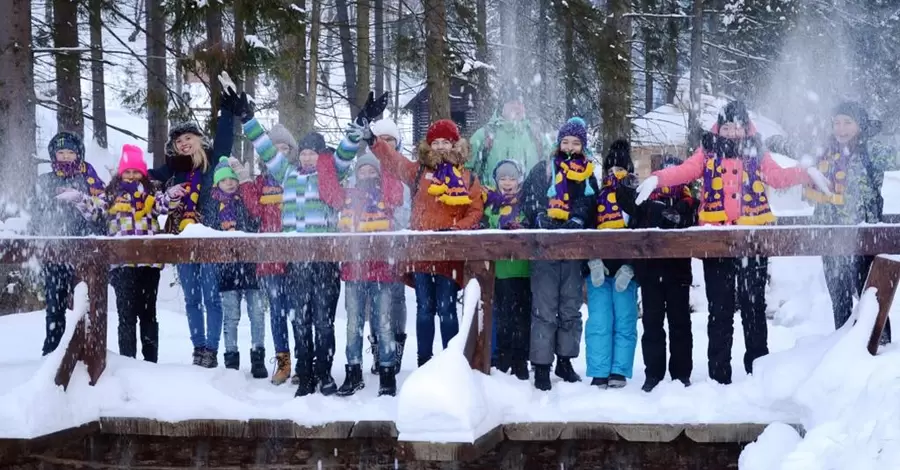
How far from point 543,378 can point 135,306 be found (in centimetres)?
305

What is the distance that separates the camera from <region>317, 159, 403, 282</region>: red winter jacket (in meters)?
5.72

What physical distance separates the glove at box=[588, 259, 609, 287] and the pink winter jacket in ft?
2.18

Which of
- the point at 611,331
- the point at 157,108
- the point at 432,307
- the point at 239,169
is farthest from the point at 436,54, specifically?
the point at 611,331

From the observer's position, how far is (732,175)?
18.5 ft

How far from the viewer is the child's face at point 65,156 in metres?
6.48

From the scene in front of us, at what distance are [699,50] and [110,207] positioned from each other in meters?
16.9

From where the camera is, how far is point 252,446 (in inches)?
212

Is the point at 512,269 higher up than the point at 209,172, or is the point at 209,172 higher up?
the point at 209,172

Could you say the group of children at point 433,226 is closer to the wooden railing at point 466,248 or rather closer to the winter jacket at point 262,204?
the winter jacket at point 262,204

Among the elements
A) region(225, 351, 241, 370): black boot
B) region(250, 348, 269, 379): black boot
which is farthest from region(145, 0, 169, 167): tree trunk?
region(250, 348, 269, 379): black boot

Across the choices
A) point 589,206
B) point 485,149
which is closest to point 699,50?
point 485,149

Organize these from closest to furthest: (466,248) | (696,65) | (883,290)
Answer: (883,290) < (466,248) < (696,65)

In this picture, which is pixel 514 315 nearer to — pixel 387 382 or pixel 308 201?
pixel 387 382

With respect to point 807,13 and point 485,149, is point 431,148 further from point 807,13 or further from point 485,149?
point 807,13
